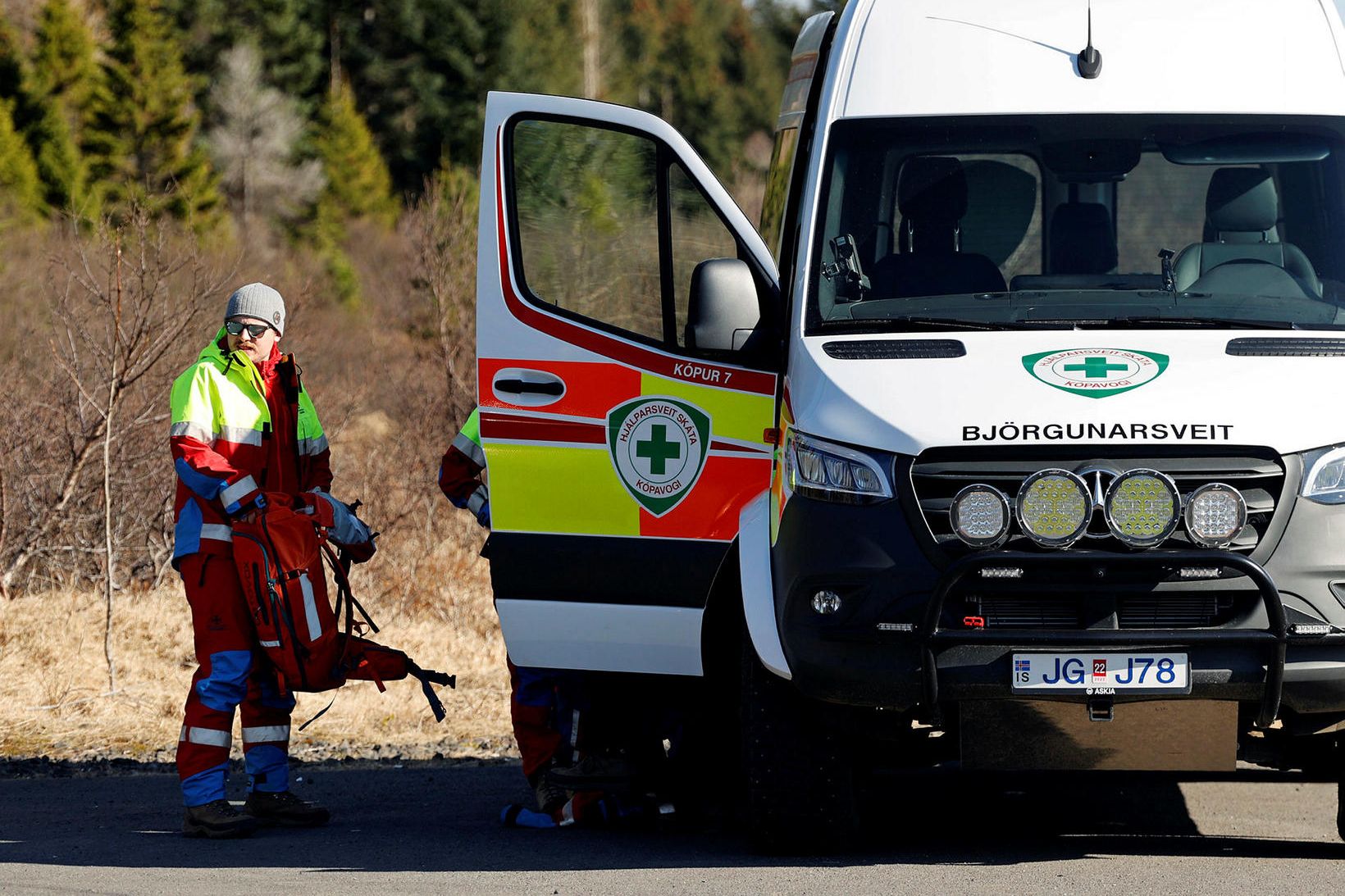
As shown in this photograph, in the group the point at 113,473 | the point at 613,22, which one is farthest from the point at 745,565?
the point at 613,22

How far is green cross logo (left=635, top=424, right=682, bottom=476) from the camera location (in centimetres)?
655

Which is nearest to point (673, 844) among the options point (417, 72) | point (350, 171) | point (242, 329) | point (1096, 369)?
point (1096, 369)

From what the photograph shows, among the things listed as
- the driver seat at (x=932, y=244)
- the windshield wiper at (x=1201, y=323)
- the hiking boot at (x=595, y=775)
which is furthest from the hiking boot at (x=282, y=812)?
the windshield wiper at (x=1201, y=323)

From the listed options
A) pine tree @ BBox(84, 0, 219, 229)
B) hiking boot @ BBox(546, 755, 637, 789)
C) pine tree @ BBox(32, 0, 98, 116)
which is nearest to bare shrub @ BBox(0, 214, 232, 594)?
hiking boot @ BBox(546, 755, 637, 789)

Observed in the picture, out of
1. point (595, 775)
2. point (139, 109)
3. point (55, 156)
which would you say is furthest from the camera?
point (139, 109)

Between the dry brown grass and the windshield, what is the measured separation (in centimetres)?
372

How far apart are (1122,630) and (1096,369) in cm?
77

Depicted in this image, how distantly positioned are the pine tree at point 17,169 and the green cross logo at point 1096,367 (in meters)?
28.4

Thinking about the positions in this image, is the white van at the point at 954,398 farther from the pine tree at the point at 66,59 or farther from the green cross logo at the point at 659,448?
the pine tree at the point at 66,59

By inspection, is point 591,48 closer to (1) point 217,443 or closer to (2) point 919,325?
(1) point 217,443

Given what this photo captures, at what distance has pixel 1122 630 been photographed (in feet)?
17.8

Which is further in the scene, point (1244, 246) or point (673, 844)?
point (673, 844)

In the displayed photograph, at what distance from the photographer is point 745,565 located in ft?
20.0

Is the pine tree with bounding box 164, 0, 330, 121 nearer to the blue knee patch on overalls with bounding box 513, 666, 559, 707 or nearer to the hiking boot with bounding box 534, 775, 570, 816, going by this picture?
the blue knee patch on overalls with bounding box 513, 666, 559, 707
